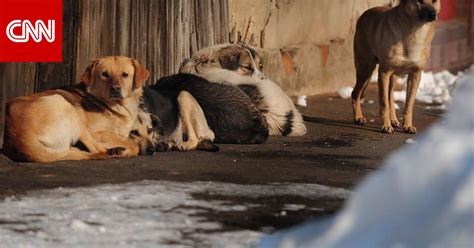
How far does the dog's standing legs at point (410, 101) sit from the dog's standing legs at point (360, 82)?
61cm

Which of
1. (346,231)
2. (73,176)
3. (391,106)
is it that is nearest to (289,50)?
(391,106)

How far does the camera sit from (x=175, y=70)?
477 inches

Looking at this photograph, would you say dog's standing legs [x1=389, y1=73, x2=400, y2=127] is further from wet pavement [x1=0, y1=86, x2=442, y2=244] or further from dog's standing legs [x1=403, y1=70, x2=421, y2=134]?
wet pavement [x1=0, y1=86, x2=442, y2=244]

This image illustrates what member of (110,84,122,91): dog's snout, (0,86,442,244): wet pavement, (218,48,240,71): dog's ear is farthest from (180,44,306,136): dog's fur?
(110,84,122,91): dog's snout

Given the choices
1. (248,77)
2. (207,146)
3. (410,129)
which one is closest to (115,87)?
(207,146)

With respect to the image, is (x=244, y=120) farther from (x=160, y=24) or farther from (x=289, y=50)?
(x=289, y=50)

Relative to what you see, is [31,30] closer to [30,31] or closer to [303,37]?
[30,31]

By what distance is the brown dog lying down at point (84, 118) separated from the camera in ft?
31.3

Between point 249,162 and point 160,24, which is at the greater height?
point 160,24

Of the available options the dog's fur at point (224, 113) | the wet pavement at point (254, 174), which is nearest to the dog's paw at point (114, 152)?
the wet pavement at point (254, 174)

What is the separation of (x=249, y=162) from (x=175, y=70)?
2.30 metres

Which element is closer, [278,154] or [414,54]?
[278,154]

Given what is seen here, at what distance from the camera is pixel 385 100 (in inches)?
488

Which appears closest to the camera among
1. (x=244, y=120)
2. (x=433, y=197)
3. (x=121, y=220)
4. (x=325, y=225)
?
(x=433, y=197)
